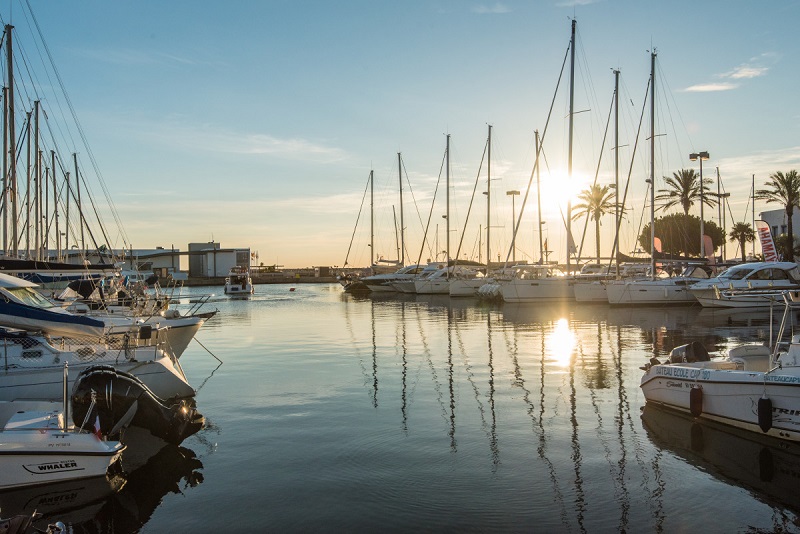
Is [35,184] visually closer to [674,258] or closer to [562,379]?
[562,379]

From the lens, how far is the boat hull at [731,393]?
12438mm

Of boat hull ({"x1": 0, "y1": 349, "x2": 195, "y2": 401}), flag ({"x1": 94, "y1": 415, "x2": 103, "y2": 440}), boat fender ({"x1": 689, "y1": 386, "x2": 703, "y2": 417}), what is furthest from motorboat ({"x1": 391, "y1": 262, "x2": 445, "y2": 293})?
flag ({"x1": 94, "y1": 415, "x2": 103, "y2": 440})

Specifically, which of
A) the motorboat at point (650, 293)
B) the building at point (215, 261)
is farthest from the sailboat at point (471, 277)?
the building at point (215, 261)

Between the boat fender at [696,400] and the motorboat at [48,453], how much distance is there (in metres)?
10.9

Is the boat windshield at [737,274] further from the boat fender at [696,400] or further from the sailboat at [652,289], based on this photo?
the boat fender at [696,400]

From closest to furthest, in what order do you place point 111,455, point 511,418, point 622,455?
point 111,455 → point 622,455 → point 511,418

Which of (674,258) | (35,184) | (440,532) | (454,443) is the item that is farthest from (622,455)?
(674,258)

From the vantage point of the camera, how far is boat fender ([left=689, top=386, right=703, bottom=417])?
14.1m

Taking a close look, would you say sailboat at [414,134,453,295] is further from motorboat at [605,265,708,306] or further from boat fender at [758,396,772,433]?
boat fender at [758,396,772,433]

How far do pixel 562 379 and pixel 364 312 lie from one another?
3319cm

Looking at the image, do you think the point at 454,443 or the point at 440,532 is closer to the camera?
the point at 440,532

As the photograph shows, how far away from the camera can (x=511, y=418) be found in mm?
14898

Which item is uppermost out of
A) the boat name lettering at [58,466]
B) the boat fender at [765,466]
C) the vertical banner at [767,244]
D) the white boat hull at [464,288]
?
the vertical banner at [767,244]

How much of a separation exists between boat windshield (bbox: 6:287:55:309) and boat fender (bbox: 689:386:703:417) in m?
14.6
